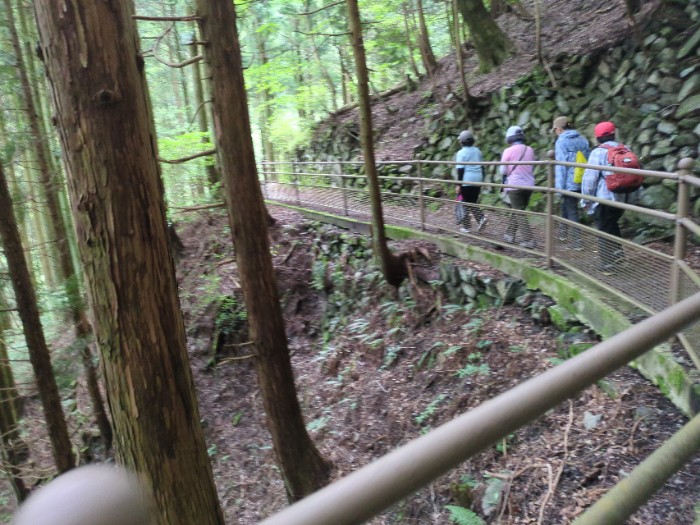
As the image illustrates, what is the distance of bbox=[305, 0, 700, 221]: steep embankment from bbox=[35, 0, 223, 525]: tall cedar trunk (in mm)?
7102

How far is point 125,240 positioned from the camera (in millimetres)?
3020

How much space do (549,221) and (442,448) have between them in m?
5.89

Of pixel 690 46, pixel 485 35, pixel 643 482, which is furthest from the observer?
pixel 485 35

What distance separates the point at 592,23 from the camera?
11594 mm

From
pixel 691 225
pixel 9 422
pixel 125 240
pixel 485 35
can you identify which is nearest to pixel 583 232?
pixel 691 225

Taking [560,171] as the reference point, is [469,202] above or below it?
below

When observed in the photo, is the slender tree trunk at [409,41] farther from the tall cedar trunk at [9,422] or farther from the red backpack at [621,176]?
the tall cedar trunk at [9,422]

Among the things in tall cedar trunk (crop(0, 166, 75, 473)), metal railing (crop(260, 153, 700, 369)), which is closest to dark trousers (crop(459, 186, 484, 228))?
metal railing (crop(260, 153, 700, 369))

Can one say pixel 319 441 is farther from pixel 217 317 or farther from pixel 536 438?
pixel 217 317

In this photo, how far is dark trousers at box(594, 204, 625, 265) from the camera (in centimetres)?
520

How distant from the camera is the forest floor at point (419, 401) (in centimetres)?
401

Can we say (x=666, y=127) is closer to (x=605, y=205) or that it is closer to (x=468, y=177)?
(x=468, y=177)

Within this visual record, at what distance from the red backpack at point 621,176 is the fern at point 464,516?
375 cm

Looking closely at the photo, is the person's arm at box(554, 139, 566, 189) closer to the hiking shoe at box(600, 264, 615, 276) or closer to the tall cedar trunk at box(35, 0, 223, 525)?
the hiking shoe at box(600, 264, 615, 276)
